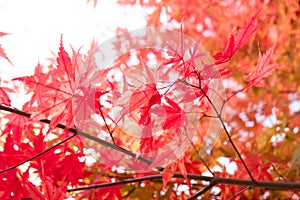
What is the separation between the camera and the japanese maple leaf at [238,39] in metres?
0.70

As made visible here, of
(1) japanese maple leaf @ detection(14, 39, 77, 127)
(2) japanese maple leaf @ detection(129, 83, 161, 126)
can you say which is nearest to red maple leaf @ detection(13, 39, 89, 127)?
(1) japanese maple leaf @ detection(14, 39, 77, 127)

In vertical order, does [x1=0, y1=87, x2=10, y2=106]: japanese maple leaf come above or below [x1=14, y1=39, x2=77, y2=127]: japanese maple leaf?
above

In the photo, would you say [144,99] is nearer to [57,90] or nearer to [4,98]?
[57,90]

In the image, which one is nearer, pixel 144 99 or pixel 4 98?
pixel 144 99

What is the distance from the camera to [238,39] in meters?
0.72

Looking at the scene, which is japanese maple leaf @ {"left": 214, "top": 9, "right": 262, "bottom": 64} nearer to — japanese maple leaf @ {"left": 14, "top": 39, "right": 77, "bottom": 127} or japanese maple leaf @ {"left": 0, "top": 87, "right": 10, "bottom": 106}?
japanese maple leaf @ {"left": 14, "top": 39, "right": 77, "bottom": 127}

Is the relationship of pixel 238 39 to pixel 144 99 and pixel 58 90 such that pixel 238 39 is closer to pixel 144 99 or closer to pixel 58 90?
pixel 144 99

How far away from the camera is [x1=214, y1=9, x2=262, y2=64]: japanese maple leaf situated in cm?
70

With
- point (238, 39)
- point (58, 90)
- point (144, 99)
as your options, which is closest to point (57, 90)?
point (58, 90)

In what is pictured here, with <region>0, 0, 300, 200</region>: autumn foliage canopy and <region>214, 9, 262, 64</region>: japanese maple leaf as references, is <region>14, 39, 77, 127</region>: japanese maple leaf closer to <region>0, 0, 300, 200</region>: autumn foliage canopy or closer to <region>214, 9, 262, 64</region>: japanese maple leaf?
<region>0, 0, 300, 200</region>: autumn foliage canopy

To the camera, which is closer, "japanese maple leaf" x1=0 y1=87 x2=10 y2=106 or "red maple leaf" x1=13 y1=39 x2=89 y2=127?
"red maple leaf" x1=13 y1=39 x2=89 y2=127

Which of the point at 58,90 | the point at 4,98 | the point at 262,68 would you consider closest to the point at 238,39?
the point at 262,68

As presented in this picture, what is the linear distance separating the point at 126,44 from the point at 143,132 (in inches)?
30.9

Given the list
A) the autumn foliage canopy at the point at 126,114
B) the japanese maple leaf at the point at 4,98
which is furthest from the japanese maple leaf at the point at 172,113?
the japanese maple leaf at the point at 4,98
